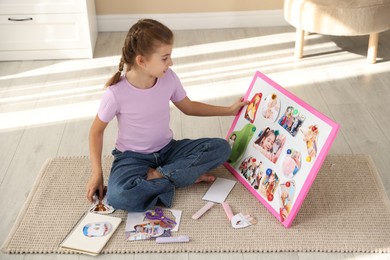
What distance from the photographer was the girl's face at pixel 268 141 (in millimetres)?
2028

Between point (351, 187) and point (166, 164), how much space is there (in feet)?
2.16

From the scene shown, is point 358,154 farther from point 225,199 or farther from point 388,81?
point 388,81

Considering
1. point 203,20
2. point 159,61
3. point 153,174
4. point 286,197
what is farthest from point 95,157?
point 203,20

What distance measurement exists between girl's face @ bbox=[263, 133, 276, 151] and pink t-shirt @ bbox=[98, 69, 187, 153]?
340 millimetres

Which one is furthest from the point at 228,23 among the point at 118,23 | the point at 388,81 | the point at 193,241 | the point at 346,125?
the point at 193,241

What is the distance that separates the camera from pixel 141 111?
2.00 metres

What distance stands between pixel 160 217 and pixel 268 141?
465 mm

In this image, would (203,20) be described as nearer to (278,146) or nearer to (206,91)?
(206,91)

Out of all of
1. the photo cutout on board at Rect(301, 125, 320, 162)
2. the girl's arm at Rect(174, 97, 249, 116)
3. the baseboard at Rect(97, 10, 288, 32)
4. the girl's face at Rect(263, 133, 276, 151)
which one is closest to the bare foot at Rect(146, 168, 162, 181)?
the girl's arm at Rect(174, 97, 249, 116)

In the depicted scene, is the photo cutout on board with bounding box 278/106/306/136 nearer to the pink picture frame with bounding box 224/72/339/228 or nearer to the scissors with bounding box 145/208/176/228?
the pink picture frame with bounding box 224/72/339/228

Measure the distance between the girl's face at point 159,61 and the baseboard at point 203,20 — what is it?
174 centimetres

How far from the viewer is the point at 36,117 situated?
2.60 meters

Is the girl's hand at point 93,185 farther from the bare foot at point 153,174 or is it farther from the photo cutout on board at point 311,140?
the photo cutout on board at point 311,140

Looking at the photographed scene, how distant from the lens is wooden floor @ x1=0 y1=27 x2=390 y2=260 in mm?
2229
